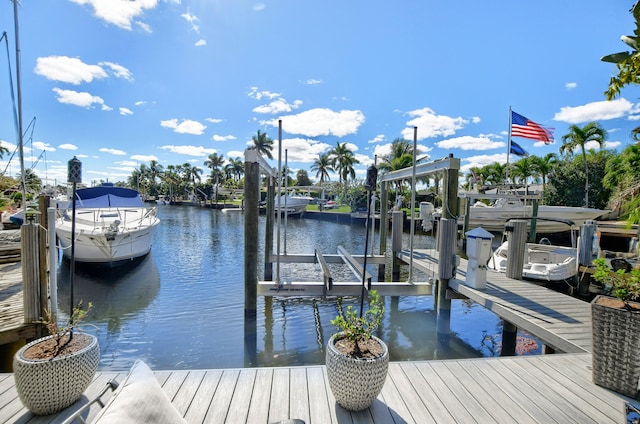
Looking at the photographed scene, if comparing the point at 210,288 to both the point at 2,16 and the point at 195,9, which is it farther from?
the point at 2,16

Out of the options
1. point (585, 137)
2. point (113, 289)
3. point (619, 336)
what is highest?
point (585, 137)

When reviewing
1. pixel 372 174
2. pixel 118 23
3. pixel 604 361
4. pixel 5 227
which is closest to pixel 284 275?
pixel 372 174

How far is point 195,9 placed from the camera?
273 inches

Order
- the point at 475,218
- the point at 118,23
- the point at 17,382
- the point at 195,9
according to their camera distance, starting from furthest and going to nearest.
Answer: the point at 475,218, the point at 118,23, the point at 195,9, the point at 17,382

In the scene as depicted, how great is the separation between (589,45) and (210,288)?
1102cm

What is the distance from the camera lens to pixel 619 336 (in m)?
2.46

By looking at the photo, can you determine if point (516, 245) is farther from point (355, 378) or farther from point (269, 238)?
point (269, 238)

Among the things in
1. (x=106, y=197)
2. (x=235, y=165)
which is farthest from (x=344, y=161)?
(x=106, y=197)

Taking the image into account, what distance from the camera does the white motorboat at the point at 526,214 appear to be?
18250 mm

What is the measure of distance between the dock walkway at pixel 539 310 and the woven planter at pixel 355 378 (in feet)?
8.90

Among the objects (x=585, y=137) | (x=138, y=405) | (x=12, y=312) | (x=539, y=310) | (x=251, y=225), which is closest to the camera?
A: (x=138, y=405)

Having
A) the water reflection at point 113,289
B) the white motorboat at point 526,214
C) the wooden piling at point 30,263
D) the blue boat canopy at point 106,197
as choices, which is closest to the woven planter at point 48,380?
the wooden piling at point 30,263

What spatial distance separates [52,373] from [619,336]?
173 inches

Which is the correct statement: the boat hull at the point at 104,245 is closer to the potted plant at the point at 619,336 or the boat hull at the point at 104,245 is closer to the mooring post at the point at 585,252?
the potted plant at the point at 619,336
